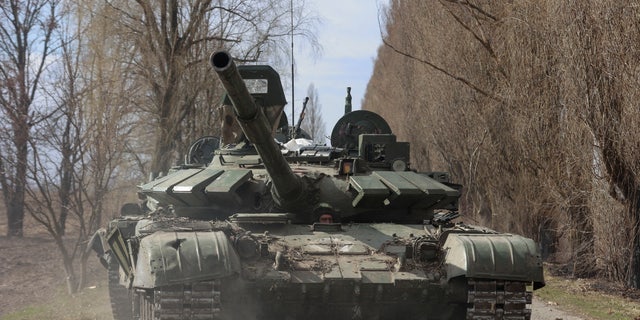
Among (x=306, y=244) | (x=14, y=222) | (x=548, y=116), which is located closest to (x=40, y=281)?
(x=14, y=222)

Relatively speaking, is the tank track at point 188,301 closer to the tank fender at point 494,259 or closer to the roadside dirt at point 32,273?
Result: the tank fender at point 494,259

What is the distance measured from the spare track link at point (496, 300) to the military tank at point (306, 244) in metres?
0.01

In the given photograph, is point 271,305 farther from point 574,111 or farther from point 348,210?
point 574,111

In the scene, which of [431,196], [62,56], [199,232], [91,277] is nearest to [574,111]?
[431,196]

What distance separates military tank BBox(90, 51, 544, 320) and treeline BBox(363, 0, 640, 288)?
4.51 meters

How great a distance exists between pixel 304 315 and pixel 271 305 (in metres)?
0.43

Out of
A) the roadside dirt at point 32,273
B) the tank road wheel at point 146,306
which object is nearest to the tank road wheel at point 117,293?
the roadside dirt at point 32,273

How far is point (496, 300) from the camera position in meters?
8.70

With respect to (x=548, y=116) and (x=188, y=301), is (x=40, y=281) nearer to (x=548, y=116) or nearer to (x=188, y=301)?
(x=548, y=116)

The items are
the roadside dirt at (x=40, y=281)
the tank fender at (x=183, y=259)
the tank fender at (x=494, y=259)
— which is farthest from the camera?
the roadside dirt at (x=40, y=281)

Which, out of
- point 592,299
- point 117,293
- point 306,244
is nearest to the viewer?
point 306,244

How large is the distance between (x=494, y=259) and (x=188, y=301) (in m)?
3.09

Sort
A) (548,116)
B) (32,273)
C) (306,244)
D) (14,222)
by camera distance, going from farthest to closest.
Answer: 1. (14,222)
2. (32,273)
3. (548,116)
4. (306,244)

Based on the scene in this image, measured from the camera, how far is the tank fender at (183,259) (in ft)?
27.0
